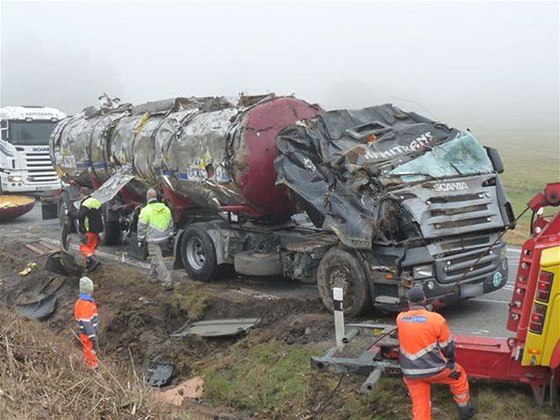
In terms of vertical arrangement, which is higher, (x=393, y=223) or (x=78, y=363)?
(x=393, y=223)

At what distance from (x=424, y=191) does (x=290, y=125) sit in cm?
290

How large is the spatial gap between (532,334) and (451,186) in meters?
3.34

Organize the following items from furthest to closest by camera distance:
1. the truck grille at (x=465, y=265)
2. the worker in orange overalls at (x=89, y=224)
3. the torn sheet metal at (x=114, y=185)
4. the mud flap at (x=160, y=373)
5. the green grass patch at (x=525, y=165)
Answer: the green grass patch at (x=525, y=165)
the torn sheet metal at (x=114, y=185)
the worker in orange overalls at (x=89, y=224)
the mud flap at (x=160, y=373)
the truck grille at (x=465, y=265)

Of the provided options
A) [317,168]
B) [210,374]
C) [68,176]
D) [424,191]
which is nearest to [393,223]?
[424,191]

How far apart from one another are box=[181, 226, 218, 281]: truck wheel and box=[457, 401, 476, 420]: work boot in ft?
20.1

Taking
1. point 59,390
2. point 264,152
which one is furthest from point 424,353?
point 264,152

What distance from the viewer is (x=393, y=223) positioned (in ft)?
26.9

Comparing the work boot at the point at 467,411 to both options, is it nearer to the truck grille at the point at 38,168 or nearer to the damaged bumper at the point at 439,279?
the damaged bumper at the point at 439,279

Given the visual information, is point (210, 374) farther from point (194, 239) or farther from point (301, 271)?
point (194, 239)

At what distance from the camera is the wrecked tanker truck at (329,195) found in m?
8.22

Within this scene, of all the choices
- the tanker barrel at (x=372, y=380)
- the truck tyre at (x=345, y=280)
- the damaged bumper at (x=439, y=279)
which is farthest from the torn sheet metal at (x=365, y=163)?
the tanker barrel at (x=372, y=380)

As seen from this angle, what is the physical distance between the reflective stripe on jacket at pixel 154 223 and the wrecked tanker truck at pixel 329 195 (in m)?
0.36

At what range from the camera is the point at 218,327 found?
32.0ft

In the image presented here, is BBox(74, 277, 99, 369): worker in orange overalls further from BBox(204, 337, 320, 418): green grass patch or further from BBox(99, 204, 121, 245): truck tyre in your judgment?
BBox(99, 204, 121, 245): truck tyre
